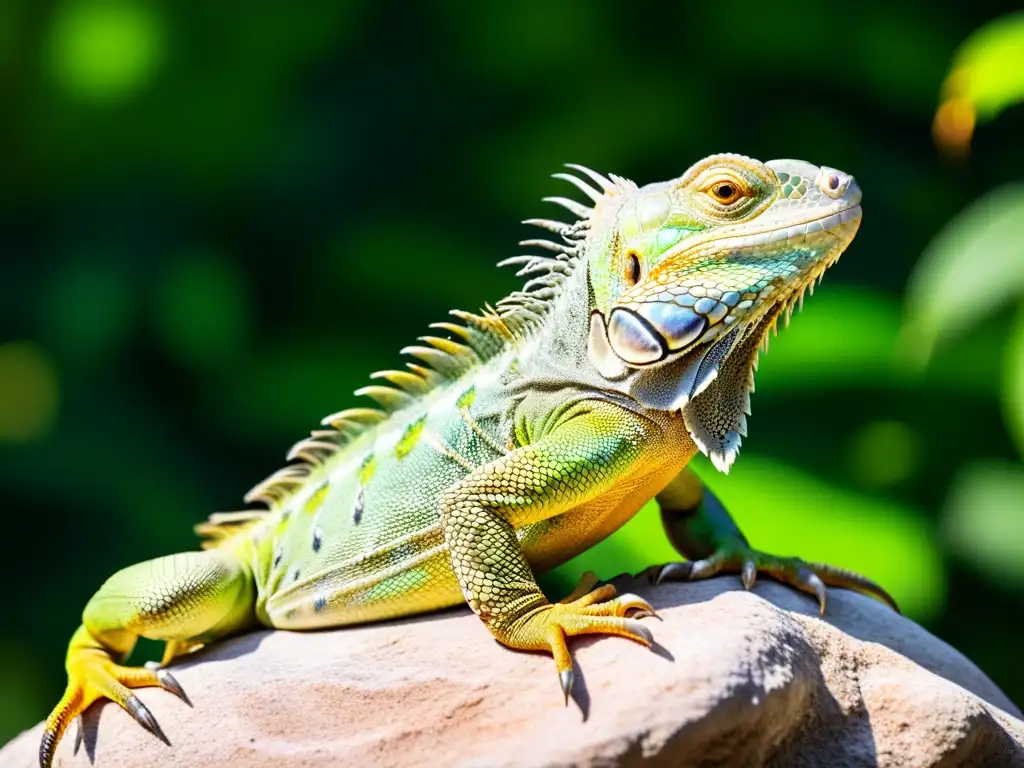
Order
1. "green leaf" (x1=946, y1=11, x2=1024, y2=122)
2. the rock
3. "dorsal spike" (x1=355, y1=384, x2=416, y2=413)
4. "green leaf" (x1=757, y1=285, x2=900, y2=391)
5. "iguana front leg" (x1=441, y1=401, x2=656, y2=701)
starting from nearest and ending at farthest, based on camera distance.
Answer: the rock
"iguana front leg" (x1=441, y1=401, x2=656, y2=701)
"dorsal spike" (x1=355, y1=384, x2=416, y2=413)
"green leaf" (x1=946, y1=11, x2=1024, y2=122)
"green leaf" (x1=757, y1=285, x2=900, y2=391)

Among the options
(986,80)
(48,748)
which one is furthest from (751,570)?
(986,80)

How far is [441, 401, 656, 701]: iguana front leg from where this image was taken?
3135 mm

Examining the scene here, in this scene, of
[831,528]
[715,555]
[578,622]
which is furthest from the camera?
[831,528]

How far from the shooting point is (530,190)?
811cm

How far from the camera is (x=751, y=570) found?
366 cm

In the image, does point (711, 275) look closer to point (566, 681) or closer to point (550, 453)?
point (550, 453)

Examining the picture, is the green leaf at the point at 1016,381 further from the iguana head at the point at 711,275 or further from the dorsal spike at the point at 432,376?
the dorsal spike at the point at 432,376

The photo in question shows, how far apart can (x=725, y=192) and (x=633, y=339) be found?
0.51 m

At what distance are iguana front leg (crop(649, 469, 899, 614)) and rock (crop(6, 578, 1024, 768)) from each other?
0.22 feet

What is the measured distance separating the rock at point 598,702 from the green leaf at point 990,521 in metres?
3.18

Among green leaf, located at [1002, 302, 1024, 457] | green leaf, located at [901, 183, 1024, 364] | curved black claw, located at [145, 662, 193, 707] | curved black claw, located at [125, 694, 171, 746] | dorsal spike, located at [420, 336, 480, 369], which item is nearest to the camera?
curved black claw, located at [125, 694, 171, 746]

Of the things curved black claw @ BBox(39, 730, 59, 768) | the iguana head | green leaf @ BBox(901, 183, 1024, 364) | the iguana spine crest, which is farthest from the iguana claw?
green leaf @ BBox(901, 183, 1024, 364)

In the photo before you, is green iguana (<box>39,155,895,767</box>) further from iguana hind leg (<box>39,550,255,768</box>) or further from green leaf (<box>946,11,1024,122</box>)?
green leaf (<box>946,11,1024,122</box>)

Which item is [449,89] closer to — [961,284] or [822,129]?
[822,129]
